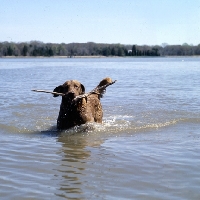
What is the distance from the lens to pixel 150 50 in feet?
504

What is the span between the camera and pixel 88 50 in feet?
499

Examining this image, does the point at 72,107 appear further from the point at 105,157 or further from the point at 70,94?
the point at 105,157

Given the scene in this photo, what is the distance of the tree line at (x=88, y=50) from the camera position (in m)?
144

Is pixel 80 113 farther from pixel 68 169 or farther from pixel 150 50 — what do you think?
pixel 150 50

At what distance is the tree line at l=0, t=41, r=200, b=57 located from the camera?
14364cm

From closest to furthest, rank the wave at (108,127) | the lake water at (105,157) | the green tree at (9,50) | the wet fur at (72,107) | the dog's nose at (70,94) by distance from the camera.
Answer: the lake water at (105,157), the dog's nose at (70,94), the wet fur at (72,107), the wave at (108,127), the green tree at (9,50)

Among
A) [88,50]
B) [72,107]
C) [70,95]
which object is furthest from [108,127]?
[88,50]

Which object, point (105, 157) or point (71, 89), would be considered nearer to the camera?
point (105, 157)

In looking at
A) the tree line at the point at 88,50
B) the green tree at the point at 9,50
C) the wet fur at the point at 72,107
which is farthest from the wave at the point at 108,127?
the green tree at the point at 9,50

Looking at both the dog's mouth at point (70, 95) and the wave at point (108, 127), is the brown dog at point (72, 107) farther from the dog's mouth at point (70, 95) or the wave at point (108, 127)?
the wave at point (108, 127)

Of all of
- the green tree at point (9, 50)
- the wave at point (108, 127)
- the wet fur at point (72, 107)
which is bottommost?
the wave at point (108, 127)

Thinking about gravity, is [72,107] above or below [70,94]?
below

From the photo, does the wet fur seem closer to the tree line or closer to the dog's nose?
the dog's nose

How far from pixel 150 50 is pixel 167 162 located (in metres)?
149
